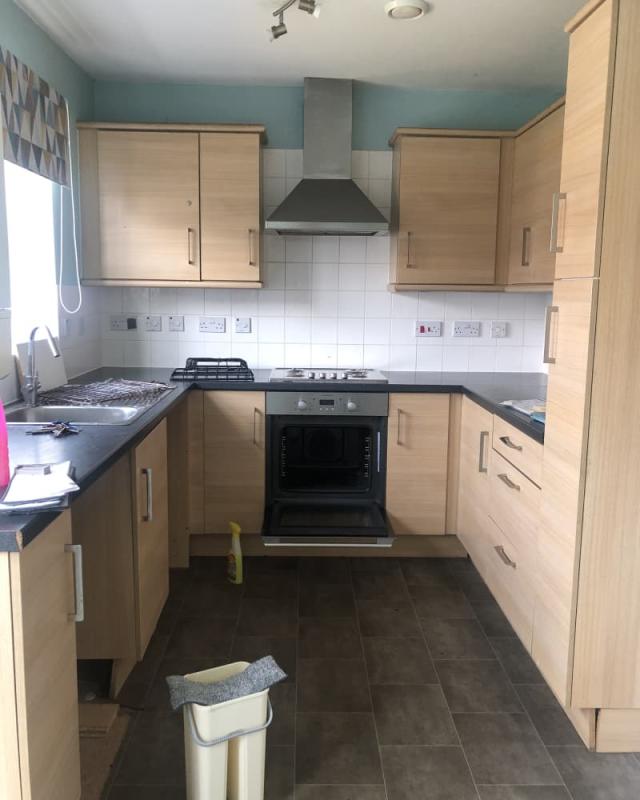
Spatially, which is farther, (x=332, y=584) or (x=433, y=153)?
(x=433, y=153)

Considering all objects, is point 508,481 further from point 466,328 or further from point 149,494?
point 466,328

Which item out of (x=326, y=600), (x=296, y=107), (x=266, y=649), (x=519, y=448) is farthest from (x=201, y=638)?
(x=296, y=107)

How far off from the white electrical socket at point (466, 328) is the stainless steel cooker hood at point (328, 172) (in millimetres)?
713

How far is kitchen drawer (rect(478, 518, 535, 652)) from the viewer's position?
2107mm

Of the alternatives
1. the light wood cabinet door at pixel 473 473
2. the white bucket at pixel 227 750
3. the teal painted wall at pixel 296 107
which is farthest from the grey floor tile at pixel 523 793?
the teal painted wall at pixel 296 107

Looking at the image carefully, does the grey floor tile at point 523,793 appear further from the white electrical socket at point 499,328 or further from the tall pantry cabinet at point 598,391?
the white electrical socket at point 499,328

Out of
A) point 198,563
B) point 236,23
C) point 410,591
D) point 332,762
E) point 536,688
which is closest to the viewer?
point 332,762

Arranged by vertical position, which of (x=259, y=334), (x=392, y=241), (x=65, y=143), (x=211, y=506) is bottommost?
(x=211, y=506)

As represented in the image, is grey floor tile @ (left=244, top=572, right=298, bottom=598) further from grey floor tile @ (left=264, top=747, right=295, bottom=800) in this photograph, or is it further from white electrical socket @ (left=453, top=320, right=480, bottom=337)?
white electrical socket @ (left=453, top=320, right=480, bottom=337)

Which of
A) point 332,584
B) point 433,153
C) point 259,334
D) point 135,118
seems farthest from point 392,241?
point 332,584

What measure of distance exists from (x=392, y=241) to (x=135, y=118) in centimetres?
145

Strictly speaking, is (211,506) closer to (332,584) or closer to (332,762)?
(332,584)

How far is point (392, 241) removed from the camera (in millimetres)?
3377

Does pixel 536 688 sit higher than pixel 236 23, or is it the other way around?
pixel 236 23
